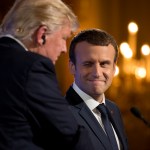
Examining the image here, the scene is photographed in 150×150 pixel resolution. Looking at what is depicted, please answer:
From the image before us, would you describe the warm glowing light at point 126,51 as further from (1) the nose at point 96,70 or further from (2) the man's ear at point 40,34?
(2) the man's ear at point 40,34

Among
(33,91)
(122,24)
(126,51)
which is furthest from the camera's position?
(122,24)

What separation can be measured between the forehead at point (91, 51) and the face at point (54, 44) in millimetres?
350

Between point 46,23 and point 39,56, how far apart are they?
0.48ft

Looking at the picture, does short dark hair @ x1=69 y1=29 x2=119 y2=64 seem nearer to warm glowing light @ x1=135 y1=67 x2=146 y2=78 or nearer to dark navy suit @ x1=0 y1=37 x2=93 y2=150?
dark navy suit @ x1=0 y1=37 x2=93 y2=150

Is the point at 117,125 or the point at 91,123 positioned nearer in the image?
the point at 91,123

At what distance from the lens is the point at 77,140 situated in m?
1.53

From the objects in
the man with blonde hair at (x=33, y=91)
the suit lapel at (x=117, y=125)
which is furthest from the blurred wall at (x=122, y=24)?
the man with blonde hair at (x=33, y=91)

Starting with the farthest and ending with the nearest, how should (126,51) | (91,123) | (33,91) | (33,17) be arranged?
(126,51) < (91,123) < (33,17) < (33,91)

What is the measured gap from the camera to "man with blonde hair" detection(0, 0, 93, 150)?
146 cm

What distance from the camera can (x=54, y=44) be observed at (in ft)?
5.37

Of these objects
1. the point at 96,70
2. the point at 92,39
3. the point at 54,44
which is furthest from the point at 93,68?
the point at 54,44

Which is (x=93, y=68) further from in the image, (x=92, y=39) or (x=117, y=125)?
(x=117, y=125)

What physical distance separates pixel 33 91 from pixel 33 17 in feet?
0.91

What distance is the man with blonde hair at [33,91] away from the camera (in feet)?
4.81
